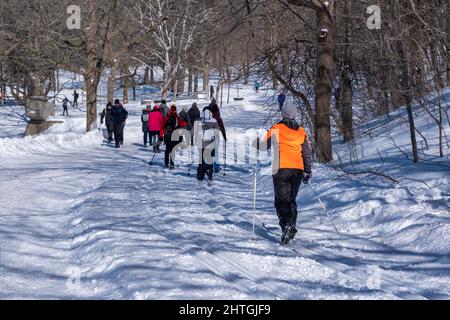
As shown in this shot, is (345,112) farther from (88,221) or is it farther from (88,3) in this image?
(88,3)

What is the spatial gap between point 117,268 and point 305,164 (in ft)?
10.4

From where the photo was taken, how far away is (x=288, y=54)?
16.9 meters

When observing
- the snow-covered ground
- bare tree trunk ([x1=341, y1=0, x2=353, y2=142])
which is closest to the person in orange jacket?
the snow-covered ground

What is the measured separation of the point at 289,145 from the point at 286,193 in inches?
26.5

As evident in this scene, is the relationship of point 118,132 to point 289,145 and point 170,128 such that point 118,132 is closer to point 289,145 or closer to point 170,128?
point 170,128

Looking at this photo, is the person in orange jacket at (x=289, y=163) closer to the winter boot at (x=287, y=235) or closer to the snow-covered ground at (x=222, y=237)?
the winter boot at (x=287, y=235)

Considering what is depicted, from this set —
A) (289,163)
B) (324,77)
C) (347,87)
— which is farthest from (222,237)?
(347,87)

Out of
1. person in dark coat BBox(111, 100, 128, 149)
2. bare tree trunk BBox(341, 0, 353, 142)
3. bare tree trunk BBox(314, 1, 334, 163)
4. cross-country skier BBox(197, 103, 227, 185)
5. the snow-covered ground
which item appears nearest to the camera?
the snow-covered ground

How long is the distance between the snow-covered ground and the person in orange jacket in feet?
1.52

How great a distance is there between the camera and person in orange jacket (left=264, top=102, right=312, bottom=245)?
8.88m

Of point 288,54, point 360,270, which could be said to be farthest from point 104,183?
point 360,270

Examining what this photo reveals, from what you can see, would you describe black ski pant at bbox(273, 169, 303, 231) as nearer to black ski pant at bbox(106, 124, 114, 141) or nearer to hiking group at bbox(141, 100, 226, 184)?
hiking group at bbox(141, 100, 226, 184)

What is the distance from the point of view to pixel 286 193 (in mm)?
8945

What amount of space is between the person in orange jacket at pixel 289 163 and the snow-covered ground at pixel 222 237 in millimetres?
463
